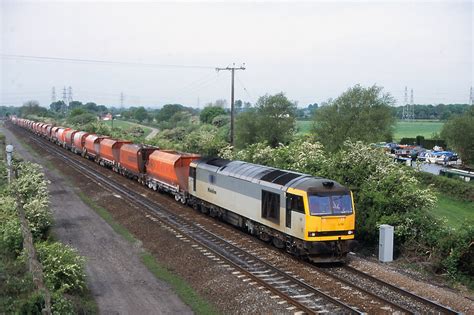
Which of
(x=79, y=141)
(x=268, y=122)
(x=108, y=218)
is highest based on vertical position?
(x=268, y=122)

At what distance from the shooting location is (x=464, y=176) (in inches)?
2014

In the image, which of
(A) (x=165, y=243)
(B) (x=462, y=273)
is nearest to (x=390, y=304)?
(B) (x=462, y=273)

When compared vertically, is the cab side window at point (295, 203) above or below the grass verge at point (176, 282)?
above

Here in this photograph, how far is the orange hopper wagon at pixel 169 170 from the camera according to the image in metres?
32.5

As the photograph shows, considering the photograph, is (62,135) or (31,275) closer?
(31,275)

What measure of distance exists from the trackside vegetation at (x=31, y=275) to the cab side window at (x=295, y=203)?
783 centimetres

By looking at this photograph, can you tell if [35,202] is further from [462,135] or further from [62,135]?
[62,135]

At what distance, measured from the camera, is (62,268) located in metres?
15.3

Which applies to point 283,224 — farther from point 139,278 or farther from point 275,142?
point 275,142

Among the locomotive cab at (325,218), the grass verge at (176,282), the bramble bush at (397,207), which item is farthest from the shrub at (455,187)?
the grass verge at (176,282)

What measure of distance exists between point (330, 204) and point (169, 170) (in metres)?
17.0

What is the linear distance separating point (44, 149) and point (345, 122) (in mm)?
42424

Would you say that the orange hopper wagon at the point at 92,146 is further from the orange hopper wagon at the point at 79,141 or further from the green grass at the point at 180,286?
the green grass at the point at 180,286

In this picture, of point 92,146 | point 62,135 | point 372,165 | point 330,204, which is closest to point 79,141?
point 92,146
